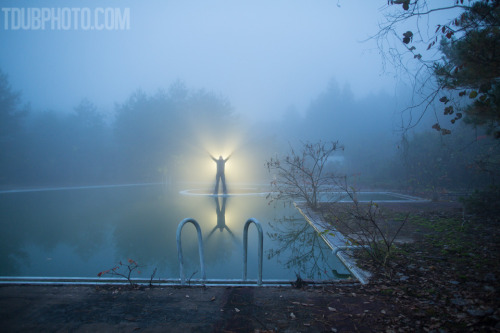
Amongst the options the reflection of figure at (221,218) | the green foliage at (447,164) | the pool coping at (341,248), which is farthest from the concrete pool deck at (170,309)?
the green foliage at (447,164)

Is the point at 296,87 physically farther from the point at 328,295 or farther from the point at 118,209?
the point at 328,295

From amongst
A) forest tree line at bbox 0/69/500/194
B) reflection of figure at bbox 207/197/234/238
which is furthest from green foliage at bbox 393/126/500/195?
reflection of figure at bbox 207/197/234/238

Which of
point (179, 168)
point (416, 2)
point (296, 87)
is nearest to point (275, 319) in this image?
point (416, 2)

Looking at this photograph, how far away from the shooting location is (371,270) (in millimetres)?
2988

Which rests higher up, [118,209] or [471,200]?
[471,200]

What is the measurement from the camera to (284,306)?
2207mm

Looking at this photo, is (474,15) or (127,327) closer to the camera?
(127,327)

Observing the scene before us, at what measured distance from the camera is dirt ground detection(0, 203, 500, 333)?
1.92 m

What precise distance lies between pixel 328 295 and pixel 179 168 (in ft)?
70.4

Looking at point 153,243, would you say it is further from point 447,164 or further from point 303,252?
point 447,164

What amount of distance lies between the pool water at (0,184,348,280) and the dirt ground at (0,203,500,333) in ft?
3.31

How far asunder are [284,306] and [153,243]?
3.52 m

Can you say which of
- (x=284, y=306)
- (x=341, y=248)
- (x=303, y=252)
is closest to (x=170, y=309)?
(x=284, y=306)

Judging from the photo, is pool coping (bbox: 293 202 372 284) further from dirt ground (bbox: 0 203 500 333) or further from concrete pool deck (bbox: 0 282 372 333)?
concrete pool deck (bbox: 0 282 372 333)
